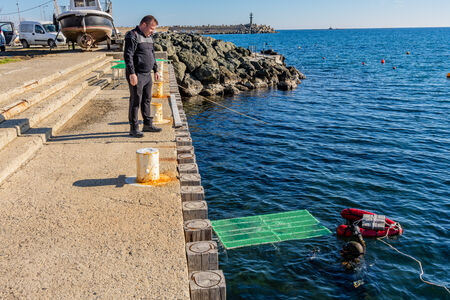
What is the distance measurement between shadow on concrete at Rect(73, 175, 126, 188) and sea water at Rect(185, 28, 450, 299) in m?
2.63

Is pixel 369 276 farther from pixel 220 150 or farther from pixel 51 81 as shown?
pixel 51 81

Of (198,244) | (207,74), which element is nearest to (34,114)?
(198,244)

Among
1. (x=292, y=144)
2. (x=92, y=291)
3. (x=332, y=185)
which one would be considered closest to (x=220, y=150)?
(x=292, y=144)

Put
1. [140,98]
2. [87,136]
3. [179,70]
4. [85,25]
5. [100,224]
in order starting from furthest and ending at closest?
[179,70] < [85,25] < [87,136] < [140,98] < [100,224]

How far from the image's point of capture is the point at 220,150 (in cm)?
1511

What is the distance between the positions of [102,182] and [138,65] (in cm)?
269

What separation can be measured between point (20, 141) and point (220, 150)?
9.03m

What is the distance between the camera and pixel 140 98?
7430mm

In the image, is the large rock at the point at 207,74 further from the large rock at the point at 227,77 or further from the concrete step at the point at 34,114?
the concrete step at the point at 34,114

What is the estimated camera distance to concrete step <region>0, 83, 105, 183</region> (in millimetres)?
5734

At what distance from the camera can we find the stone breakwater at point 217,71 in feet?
88.0

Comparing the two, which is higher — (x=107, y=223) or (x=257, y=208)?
(x=107, y=223)

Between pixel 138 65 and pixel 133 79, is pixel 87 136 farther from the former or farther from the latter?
pixel 138 65

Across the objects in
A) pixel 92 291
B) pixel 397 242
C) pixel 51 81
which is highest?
pixel 51 81
